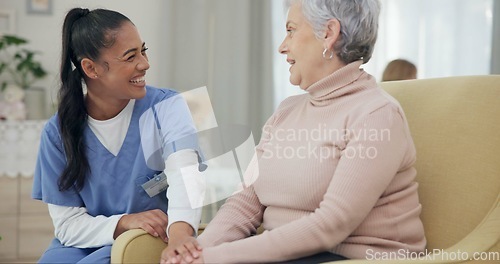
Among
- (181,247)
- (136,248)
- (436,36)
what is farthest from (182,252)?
(436,36)

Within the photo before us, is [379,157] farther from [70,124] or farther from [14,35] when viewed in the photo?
[14,35]

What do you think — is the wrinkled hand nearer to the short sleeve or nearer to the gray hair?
the short sleeve

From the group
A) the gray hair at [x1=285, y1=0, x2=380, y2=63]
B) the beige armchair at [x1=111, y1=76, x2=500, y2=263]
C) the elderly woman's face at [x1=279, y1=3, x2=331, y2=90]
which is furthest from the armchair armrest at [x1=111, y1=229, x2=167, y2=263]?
the gray hair at [x1=285, y1=0, x2=380, y2=63]

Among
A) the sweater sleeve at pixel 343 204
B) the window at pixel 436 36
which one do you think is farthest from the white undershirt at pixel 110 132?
the window at pixel 436 36

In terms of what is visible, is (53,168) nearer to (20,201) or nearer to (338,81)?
(338,81)

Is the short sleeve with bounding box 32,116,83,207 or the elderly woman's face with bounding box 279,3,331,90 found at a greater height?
the elderly woman's face with bounding box 279,3,331,90

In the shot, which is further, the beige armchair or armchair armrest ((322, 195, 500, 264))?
the beige armchair

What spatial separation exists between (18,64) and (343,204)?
2.66 meters

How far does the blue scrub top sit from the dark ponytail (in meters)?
0.03

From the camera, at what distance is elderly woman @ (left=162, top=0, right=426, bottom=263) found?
1.34 m

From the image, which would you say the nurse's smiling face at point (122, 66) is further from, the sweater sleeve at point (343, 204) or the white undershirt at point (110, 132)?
the sweater sleeve at point (343, 204)

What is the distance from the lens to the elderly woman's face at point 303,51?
1.51 metres

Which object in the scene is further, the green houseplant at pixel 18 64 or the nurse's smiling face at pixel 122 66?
the green houseplant at pixel 18 64

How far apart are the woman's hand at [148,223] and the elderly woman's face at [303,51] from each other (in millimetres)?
462
